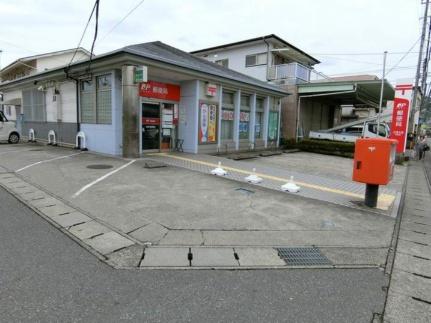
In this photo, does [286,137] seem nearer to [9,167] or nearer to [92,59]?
[92,59]

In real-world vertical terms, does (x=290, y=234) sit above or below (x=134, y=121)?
below

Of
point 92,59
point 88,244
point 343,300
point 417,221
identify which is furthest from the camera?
point 92,59

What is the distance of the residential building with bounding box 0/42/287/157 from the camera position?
405 inches

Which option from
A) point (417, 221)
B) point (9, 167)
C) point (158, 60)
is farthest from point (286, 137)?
point (9, 167)

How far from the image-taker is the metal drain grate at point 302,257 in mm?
3459

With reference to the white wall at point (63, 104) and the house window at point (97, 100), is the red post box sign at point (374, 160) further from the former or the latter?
the white wall at point (63, 104)

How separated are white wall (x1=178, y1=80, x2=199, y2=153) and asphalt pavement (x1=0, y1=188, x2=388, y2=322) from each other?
30.0 feet

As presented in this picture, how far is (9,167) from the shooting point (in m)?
8.56

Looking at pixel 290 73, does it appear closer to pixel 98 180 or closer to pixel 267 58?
pixel 267 58

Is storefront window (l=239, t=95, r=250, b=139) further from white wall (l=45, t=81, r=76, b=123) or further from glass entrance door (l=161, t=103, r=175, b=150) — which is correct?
white wall (l=45, t=81, r=76, b=123)

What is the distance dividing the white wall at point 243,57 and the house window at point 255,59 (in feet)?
0.69

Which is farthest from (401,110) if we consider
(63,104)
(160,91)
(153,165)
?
(63,104)

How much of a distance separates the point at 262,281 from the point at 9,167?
8.72 meters

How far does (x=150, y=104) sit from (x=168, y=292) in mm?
9811
